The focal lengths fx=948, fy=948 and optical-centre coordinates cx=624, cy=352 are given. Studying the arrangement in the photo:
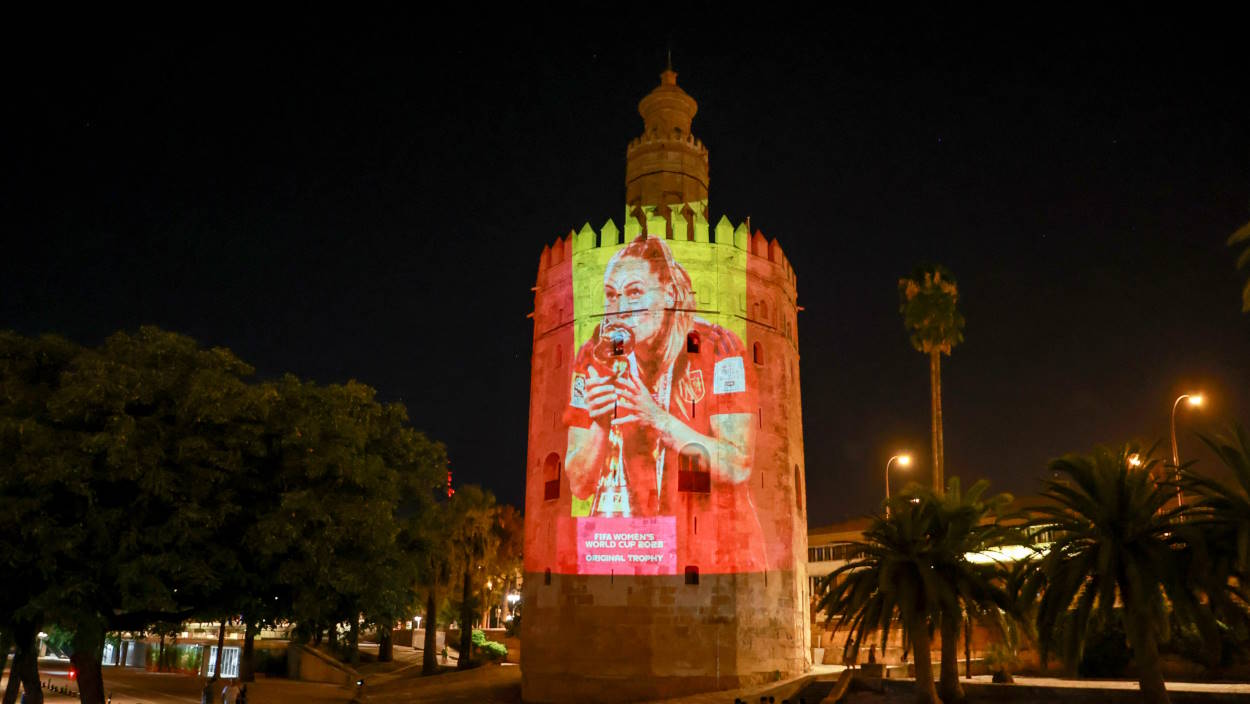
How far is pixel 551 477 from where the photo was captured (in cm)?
3597

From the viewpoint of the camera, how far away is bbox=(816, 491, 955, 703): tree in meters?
23.6

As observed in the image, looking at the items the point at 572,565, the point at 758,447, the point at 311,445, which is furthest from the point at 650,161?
the point at 311,445

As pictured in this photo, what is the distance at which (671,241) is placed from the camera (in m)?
35.8

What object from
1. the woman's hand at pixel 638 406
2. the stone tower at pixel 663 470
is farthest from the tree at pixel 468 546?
the woman's hand at pixel 638 406

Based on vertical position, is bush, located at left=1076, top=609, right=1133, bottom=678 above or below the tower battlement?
below

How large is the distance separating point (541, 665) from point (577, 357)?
1124 cm

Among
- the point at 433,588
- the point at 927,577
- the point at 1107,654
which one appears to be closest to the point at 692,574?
the point at 927,577

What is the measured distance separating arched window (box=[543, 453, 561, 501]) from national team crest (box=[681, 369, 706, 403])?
549 cm

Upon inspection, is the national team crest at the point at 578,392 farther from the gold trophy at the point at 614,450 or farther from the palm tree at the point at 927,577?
the palm tree at the point at 927,577

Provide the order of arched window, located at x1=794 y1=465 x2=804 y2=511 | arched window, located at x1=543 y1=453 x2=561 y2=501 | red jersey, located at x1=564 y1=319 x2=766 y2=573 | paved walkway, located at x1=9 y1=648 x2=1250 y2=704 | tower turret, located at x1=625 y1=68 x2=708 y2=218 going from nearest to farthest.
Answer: paved walkway, located at x1=9 y1=648 x2=1250 y2=704, red jersey, located at x1=564 y1=319 x2=766 y2=573, arched window, located at x1=543 y1=453 x2=561 y2=501, arched window, located at x1=794 y1=465 x2=804 y2=511, tower turret, located at x1=625 y1=68 x2=708 y2=218

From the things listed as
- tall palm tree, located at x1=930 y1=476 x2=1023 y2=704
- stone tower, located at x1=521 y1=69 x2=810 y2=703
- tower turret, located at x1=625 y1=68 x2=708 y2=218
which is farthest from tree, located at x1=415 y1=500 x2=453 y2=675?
tall palm tree, located at x1=930 y1=476 x2=1023 y2=704

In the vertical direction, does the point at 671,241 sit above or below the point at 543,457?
above

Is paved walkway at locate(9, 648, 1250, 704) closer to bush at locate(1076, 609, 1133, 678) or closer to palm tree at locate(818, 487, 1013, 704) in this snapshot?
bush at locate(1076, 609, 1133, 678)

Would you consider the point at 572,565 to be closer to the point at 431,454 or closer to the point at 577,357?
the point at 577,357
